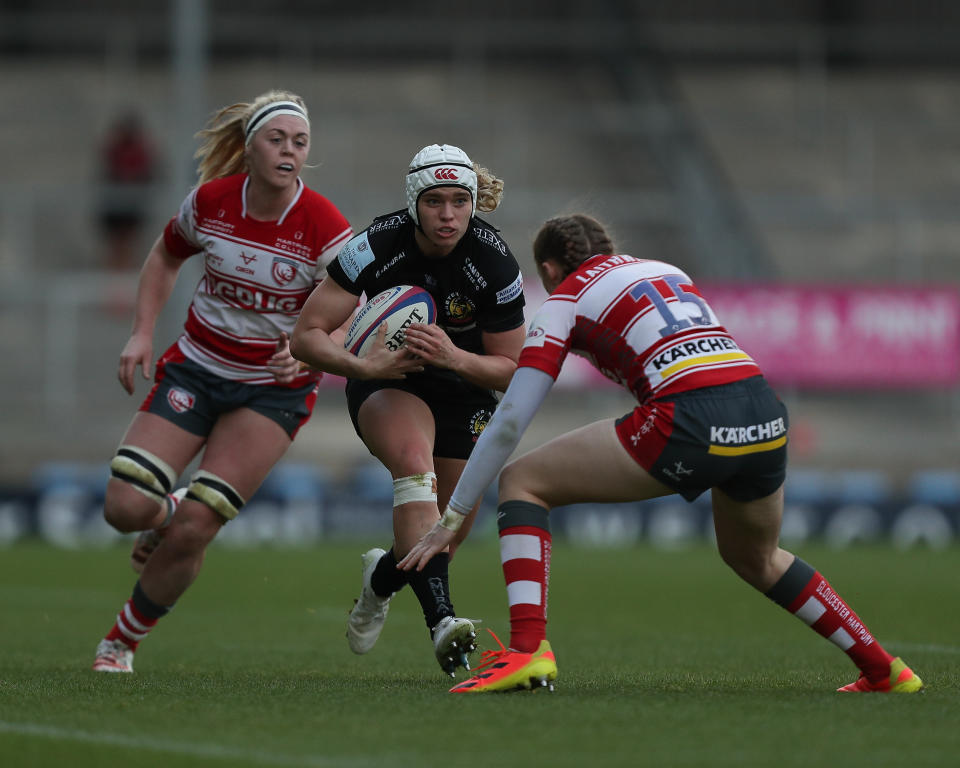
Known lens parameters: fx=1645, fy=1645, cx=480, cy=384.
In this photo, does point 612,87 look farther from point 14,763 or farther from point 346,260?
point 14,763

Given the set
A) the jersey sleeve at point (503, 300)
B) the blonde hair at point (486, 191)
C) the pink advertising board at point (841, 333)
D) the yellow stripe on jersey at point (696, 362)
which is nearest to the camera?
the yellow stripe on jersey at point (696, 362)

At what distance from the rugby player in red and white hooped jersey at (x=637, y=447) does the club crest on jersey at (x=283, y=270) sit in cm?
180

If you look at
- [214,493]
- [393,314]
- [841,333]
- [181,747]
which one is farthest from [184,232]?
[841,333]

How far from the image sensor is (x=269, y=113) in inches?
280

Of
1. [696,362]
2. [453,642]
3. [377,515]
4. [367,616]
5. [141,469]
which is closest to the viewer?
[696,362]

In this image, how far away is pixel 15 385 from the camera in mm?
19844

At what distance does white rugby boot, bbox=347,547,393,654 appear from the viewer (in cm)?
693

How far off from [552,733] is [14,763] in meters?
1.48

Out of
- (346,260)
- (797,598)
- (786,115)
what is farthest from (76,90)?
(797,598)

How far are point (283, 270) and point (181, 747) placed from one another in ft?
9.89

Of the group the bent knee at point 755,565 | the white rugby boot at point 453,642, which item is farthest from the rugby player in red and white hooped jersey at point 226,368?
the bent knee at point 755,565

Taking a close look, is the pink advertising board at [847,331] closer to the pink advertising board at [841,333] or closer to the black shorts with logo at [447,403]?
the pink advertising board at [841,333]

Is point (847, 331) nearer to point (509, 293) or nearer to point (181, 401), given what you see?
point (181, 401)

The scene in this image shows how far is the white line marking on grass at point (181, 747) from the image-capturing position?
168 inches
